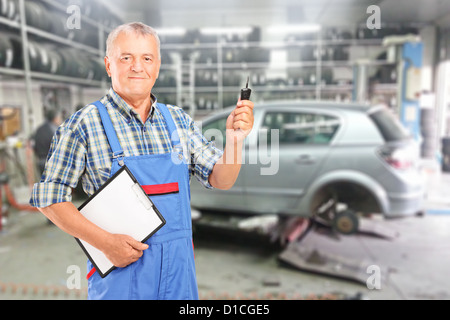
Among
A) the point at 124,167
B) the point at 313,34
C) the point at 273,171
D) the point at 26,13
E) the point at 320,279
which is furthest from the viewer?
the point at 313,34

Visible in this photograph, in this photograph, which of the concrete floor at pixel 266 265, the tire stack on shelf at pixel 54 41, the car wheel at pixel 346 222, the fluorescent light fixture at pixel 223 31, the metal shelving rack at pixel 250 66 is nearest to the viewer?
the concrete floor at pixel 266 265

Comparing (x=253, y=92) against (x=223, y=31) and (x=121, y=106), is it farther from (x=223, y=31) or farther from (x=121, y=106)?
(x=223, y=31)

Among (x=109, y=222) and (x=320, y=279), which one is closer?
(x=109, y=222)

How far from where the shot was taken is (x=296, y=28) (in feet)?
23.6

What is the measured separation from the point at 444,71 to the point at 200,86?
6.13m

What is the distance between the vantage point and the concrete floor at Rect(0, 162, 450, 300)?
7.26 ft

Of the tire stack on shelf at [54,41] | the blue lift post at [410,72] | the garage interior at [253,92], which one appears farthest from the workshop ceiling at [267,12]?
the blue lift post at [410,72]

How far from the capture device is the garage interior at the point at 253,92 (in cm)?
238

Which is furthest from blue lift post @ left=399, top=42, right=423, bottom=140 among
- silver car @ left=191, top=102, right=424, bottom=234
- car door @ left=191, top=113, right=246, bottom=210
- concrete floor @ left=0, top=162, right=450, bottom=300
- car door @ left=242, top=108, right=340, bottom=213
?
car door @ left=191, top=113, right=246, bottom=210

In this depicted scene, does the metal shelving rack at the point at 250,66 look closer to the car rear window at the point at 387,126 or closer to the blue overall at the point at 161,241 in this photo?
the car rear window at the point at 387,126

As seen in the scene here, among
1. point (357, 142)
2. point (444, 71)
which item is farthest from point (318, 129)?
point (444, 71)

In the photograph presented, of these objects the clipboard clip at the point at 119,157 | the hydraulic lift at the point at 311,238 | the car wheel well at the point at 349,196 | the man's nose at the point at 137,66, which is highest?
the man's nose at the point at 137,66

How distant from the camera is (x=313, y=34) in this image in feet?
23.7
